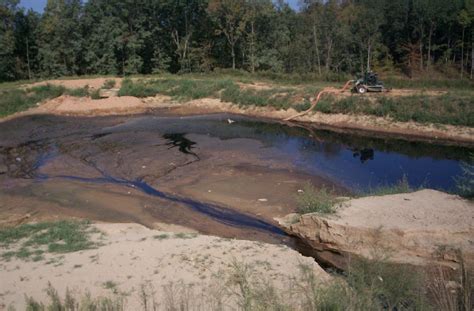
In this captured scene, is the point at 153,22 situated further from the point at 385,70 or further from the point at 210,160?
the point at 210,160

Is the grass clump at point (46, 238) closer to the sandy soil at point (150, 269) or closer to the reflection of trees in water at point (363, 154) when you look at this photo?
the sandy soil at point (150, 269)

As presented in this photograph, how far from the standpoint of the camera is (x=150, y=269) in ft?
35.6

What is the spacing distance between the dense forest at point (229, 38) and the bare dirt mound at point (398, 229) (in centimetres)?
3908

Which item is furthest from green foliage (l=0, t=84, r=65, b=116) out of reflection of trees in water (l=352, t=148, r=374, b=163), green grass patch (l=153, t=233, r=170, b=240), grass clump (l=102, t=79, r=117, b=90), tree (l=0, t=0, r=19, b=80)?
green grass patch (l=153, t=233, r=170, b=240)

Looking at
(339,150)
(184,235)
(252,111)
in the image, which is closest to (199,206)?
(184,235)

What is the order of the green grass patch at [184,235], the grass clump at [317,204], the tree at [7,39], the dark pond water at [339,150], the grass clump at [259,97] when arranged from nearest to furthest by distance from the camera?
the green grass patch at [184,235] → the grass clump at [317,204] → the dark pond water at [339,150] → the grass clump at [259,97] → the tree at [7,39]

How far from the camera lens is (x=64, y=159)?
24.3 metres

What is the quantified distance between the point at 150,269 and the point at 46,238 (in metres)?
3.87

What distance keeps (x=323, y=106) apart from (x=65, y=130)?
1794cm

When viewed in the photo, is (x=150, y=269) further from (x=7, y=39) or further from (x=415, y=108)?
(x=7, y=39)

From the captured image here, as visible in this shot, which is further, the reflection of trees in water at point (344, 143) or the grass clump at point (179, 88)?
the grass clump at point (179, 88)

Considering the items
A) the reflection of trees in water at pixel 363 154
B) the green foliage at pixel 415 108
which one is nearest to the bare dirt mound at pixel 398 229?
the reflection of trees in water at pixel 363 154

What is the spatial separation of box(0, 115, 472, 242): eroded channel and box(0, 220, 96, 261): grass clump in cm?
210

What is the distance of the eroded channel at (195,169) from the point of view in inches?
652
